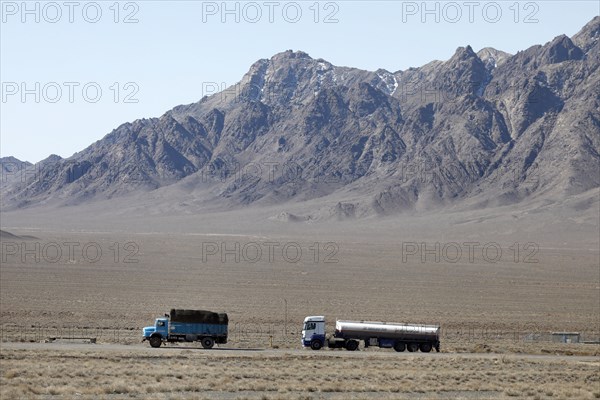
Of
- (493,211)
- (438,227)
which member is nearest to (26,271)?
(438,227)

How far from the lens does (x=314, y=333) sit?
40.3 metres

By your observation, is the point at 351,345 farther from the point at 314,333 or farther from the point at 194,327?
the point at 194,327

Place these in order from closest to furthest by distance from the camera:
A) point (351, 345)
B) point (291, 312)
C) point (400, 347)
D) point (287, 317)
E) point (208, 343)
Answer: point (208, 343)
point (351, 345)
point (400, 347)
point (287, 317)
point (291, 312)

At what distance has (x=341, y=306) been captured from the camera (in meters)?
61.8

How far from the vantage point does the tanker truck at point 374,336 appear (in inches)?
1590

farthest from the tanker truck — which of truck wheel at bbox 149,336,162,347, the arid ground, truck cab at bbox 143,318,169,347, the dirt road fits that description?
truck wheel at bbox 149,336,162,347

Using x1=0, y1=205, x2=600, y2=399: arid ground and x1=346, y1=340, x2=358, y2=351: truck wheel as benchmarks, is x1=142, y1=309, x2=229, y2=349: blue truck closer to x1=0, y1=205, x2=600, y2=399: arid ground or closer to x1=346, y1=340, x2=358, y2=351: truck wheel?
x1=0, y1=205, x2=600, y2=399: arid ground

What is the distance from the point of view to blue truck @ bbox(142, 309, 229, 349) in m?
39.8

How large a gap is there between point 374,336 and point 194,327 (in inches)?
282

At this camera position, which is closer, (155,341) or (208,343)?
(155,341)

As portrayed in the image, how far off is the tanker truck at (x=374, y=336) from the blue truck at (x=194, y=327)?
3372mm

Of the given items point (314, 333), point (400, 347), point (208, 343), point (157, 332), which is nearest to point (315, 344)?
point (314, 333)

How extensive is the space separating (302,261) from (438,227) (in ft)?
247

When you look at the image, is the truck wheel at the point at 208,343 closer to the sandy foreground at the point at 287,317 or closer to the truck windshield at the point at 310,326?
the sandy foreground at the point at 287,317
